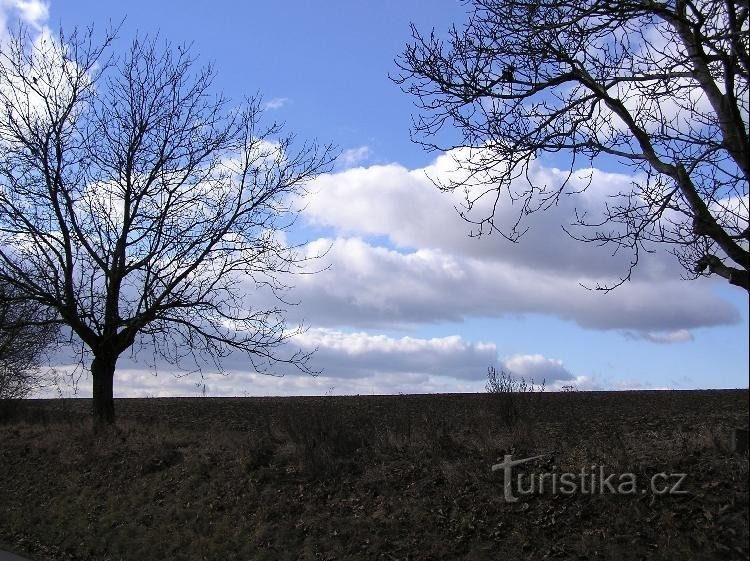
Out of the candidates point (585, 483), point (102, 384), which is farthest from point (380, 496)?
point (102, 384)

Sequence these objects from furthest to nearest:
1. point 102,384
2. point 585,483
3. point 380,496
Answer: point 102,384, point 380,496, point 585,483

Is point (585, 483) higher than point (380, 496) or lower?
higher

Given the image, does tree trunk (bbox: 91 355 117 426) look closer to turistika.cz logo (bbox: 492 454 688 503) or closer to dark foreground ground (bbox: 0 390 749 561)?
dark foreground ground (bbox: 0 390 749 561)

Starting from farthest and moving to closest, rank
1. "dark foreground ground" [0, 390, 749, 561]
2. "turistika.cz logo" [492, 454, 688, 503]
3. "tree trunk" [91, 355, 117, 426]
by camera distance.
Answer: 1. "tree trunk" [91, 355, 117, 426]
2. "turistika.cz logo" [492, 454, 688, 503]
3. "dark foreground ground" [0, 390, 749, 561]

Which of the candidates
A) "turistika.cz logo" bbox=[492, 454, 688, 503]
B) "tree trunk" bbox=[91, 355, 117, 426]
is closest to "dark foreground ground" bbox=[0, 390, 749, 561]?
"turistika.cz logo" bbox=[492, 454, 688, 503]

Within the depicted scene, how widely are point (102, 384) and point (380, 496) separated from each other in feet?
40.5

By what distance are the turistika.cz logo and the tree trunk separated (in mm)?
13514

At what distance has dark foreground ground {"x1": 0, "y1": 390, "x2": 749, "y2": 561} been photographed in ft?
26.9

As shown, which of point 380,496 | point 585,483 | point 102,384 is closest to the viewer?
point 585,483

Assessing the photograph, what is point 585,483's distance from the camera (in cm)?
920

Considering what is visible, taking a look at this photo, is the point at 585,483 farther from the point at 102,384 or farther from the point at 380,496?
the point at 102,384

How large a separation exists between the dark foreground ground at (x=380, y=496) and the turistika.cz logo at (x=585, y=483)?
47mm

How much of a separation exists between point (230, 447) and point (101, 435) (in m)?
5.52

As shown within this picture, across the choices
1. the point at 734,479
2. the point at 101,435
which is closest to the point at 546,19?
the point at 734,479
